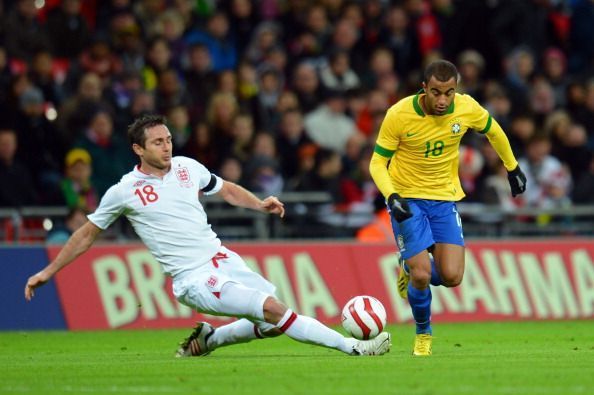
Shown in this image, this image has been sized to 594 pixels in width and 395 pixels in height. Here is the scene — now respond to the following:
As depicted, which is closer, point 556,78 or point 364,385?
point 364,385

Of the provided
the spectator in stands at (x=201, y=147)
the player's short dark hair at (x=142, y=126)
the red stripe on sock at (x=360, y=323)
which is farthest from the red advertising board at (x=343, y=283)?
the red stripe on sock at (x=360, y=323)

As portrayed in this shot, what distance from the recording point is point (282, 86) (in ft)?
70.8

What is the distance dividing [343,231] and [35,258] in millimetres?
4451

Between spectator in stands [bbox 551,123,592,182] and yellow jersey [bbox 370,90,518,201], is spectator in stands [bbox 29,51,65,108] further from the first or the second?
spectator in stands [bbox 551,123,592,182]

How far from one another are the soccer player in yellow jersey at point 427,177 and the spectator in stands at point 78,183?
20.4 ft

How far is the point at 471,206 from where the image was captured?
19.8m

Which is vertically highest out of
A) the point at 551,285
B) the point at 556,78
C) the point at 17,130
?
the point at 17,130

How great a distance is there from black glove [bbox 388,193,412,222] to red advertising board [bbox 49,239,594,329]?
6010 millimetres

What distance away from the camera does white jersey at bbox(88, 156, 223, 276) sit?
38.8ft

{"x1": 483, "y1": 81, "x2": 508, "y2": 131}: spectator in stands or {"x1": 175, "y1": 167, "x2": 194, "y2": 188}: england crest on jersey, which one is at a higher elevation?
{"x1": 175, "y1": 167, "x2": 194, "y2": 188}: england crest on jersey

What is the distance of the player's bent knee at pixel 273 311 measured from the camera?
11.3 meters

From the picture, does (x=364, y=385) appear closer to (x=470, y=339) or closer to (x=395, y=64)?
(x=470, y=339)


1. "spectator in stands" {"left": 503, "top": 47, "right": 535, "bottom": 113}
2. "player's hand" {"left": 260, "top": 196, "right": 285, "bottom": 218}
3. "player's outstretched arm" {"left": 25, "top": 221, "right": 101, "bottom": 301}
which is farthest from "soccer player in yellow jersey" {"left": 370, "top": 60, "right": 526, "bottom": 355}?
"spectator in stands" {"left": 503, "top": 47, "right": 535, "bottom": 113}

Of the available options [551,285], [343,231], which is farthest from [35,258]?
[551,285]
